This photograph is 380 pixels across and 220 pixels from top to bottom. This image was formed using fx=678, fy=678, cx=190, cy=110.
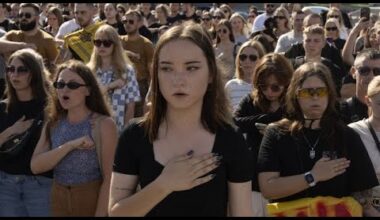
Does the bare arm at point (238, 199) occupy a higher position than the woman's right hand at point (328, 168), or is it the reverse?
the bare arm at point (238, 199)

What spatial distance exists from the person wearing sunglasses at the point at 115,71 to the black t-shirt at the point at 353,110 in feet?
7.48

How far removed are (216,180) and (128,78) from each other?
398 cm

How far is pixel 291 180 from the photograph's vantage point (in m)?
3.55

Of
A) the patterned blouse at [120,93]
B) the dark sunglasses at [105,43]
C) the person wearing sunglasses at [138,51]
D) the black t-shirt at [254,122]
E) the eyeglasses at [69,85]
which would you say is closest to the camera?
the eyeglasses at [69,85]

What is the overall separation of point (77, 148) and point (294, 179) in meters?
1.27

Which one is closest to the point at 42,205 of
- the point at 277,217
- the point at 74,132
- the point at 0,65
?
the point at 74,132

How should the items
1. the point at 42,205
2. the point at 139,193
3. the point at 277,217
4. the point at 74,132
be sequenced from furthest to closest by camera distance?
1. the point at 42,205
2. the point at 74,132
3. the point at 277,217
4. the point at 139,193

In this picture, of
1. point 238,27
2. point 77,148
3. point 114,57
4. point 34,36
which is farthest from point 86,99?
point 238,27

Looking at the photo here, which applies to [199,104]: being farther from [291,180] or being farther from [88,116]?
[88,116]

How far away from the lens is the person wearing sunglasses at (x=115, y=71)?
20.3 ft

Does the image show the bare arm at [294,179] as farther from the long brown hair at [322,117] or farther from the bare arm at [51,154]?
the bare arm at [51,154]

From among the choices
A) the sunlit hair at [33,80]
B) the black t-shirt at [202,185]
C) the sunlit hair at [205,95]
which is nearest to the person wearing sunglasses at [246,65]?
the sunlit hair at [33,80]

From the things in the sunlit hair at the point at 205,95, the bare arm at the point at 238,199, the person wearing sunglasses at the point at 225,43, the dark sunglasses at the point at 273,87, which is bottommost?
the person wearing sunglasses at the point at 225,43

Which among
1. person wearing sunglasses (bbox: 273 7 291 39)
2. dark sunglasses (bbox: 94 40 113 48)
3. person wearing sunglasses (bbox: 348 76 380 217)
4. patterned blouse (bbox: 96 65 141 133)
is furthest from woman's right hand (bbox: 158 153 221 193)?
person wearing sunglasses (bbox: 273 7 291 39)
